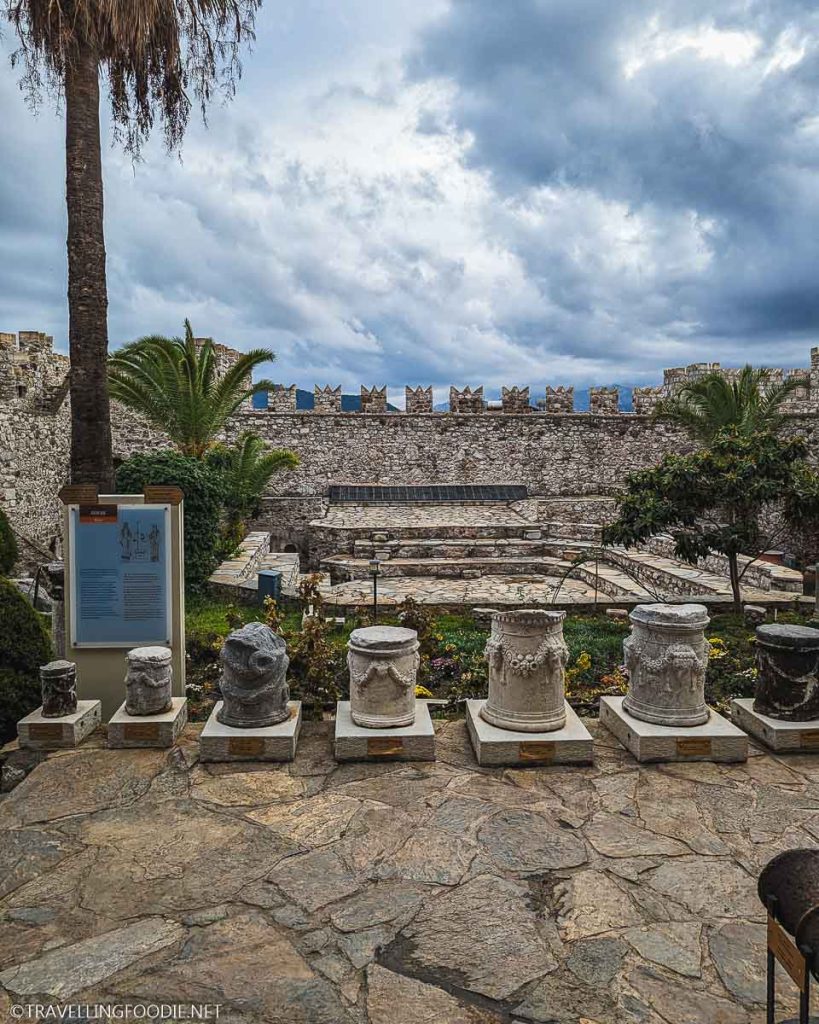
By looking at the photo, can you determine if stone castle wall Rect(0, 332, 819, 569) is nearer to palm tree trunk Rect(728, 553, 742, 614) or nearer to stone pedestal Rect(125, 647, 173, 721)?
palm tree trunk Rect(728, 553, 742, 614)

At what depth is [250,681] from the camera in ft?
15.9

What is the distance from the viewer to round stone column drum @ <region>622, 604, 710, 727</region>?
4.82m

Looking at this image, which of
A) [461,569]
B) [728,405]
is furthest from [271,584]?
[728,405]

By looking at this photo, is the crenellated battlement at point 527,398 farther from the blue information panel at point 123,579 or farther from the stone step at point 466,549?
the blue information panel at point 123,579

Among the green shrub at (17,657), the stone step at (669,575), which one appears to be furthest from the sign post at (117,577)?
the stone step at (669,575)

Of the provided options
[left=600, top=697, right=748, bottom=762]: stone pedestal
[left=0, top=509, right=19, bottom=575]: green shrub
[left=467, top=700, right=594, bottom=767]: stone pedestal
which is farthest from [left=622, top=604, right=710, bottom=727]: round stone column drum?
[left=0, top=509, right=19, bottom=575]: green shrub

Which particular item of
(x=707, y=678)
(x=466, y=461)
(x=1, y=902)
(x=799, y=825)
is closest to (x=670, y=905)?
(x=799, y=825)

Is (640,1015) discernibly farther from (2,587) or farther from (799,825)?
(2,587)

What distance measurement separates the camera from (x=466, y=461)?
20.9 meters

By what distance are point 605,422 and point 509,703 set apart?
17.7 m

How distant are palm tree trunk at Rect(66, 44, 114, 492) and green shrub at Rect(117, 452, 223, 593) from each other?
327cm

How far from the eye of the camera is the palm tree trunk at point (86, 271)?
23.4 feet

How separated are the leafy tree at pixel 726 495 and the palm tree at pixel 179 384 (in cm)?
805

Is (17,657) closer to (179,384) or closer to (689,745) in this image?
(689,745)
